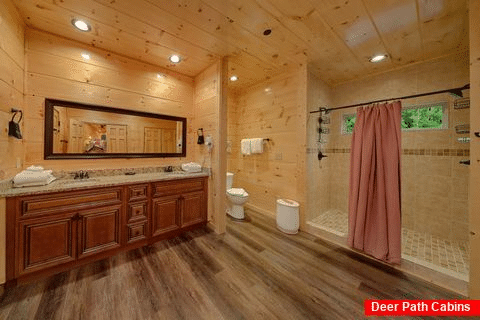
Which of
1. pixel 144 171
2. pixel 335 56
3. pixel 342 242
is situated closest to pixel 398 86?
pixel 335 56

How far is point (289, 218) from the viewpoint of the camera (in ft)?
8.39

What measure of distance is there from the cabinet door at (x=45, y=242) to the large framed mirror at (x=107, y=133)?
0.77 m

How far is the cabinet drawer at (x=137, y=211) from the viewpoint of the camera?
6.74ft

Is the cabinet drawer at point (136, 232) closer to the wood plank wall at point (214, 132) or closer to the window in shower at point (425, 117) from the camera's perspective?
the wood plank wall at point (214, 132)

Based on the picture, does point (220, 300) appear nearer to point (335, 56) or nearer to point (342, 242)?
point (342, 242)

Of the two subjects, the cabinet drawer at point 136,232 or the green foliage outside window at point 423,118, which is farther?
the green foliage outside window at point 423,118

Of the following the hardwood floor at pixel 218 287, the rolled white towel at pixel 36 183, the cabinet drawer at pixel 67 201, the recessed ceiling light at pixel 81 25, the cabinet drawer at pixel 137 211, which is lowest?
the hardwood floor at pixel 218 287

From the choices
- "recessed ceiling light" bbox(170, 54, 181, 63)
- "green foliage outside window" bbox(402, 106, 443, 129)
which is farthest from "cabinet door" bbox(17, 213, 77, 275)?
"green foliage outside window" bbox(402, 106, 443, 129)

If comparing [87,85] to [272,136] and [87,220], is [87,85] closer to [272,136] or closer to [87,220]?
[87,220]

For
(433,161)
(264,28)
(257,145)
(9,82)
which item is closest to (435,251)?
(433,161)

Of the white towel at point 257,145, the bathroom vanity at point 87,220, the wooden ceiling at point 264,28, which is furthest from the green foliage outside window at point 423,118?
the bathroom vanity at point 87,220

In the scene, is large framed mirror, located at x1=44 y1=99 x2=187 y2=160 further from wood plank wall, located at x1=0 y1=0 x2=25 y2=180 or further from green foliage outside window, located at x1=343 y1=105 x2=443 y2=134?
green foliage outside window, located at x1=343 y1=105 x2=443 y2=134

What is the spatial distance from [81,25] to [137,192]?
183cm

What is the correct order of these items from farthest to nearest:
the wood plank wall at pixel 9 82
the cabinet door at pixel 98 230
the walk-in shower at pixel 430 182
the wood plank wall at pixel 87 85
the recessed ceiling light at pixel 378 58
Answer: the recessed ceiling light at pixel 378 58
the walk-in shower at pixel 430 182
the wood plank wall at pixel 87 85
the cabinet door at pixel 98 230
the wood plank wall at pixel 9 82
